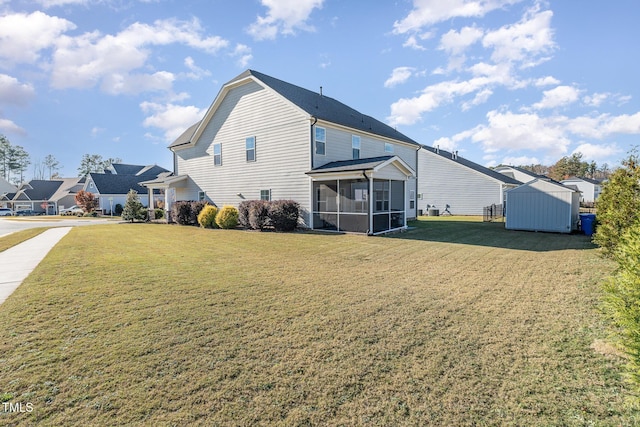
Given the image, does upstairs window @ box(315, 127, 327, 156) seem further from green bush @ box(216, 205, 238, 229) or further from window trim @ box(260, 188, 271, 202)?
green bush @ box(216, 205, 238, 229)

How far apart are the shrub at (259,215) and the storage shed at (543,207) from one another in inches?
486

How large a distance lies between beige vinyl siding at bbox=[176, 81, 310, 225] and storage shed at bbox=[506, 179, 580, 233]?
10446 mm

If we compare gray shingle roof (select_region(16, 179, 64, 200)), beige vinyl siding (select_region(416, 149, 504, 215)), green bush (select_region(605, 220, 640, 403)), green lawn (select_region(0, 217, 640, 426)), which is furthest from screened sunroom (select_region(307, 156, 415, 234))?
gray shingle roof (select_region(16, 179, 64, 200))

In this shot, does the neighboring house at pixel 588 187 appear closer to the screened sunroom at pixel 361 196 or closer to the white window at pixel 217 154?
the screened sunroom at pixel 361 196

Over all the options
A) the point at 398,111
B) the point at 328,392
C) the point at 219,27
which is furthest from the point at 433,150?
the point at 328,392

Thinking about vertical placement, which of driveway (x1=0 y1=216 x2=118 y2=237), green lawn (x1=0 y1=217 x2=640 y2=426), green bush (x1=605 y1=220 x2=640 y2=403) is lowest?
green lawn (x1=0 y1=217 x2=640 y2=426)

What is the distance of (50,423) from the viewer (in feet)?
7.59

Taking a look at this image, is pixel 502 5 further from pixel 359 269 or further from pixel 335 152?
pixel 359 269

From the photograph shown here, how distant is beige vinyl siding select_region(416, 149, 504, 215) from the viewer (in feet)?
86.5

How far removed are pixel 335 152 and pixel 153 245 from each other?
9819mm

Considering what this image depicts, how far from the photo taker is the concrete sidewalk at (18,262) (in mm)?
5961

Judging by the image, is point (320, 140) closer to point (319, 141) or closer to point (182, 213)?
point (319, 141)

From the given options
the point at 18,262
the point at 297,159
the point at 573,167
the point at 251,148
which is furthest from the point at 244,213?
the point at 573,167

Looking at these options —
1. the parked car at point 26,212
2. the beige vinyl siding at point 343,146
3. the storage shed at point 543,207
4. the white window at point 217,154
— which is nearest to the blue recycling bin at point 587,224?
the storage shed at point 543,207
